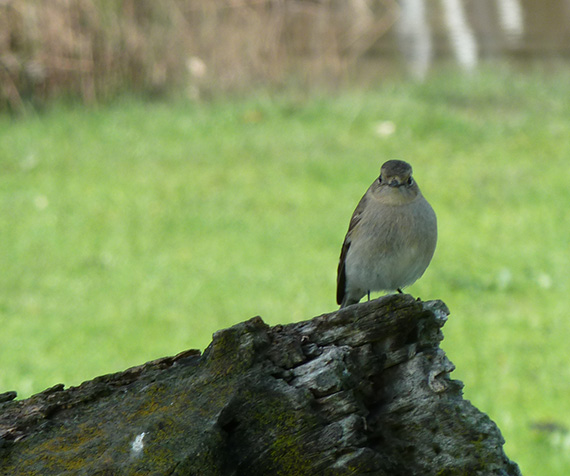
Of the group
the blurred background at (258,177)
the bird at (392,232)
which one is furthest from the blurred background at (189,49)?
the bird at (392,232)

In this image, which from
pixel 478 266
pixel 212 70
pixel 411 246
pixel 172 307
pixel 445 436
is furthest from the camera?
pixel 212 70

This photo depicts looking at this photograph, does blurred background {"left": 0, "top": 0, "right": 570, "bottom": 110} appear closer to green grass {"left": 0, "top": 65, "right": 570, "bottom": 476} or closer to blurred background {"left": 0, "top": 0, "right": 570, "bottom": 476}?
blurred background {"left": 0, "top": 0, "right": 570, "bottom": 476}

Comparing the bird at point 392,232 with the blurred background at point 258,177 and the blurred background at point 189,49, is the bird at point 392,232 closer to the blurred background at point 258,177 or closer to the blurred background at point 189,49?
the blurred background at point 258,177

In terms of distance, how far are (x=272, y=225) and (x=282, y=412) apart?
7144mm

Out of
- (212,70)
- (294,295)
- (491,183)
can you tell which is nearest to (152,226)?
(294,295)

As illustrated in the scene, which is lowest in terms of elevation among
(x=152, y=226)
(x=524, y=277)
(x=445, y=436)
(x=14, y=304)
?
(x=445, y=436)

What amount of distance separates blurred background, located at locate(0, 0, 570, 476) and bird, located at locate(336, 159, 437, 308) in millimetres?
2585

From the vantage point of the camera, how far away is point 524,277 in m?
8.48

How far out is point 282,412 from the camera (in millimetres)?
2500

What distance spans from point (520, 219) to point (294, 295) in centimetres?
296

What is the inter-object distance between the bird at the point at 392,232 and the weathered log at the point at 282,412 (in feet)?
2.75

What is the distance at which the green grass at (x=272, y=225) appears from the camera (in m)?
Result: 7.20

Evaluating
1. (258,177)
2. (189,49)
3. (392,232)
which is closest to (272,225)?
(258,177)

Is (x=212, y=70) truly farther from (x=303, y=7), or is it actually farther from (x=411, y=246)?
(x=411, y=246)
